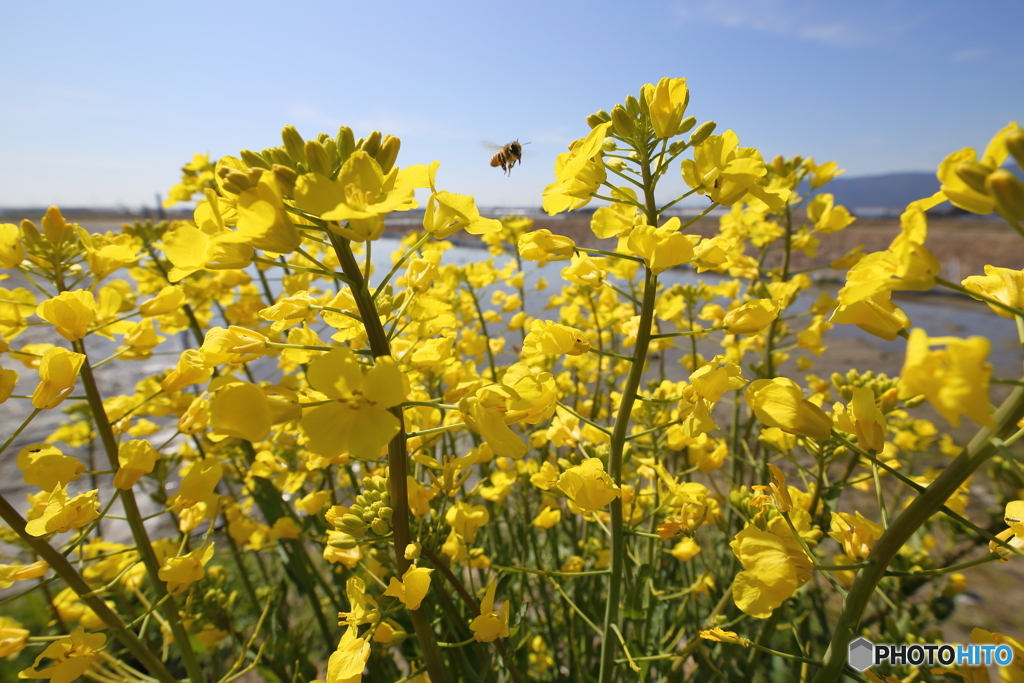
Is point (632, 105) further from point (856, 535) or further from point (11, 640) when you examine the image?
point (11, 640)

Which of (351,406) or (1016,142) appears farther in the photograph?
(351,406)

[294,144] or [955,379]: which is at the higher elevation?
[294,144]

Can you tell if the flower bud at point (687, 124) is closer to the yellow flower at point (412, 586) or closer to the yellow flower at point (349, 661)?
the yellow flower at point (412, 586)

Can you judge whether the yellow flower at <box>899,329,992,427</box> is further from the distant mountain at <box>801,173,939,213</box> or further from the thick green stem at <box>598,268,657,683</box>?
the distant mountain at <box>801,173,939,213</box>

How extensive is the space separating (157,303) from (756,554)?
1.63m

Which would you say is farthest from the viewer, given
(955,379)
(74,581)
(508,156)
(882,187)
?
(882,187)

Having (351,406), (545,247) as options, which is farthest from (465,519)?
(545,247)

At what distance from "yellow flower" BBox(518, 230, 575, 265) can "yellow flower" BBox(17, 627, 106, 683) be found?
1365 millimetres

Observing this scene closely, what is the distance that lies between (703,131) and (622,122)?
0.19 metres

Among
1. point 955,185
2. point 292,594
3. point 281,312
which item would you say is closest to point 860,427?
point 955,185

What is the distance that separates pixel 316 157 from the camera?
2.96 feet

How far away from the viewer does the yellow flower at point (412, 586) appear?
981 mm

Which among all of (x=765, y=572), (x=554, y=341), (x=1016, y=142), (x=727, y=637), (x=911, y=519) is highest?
(x=1016, y=142)

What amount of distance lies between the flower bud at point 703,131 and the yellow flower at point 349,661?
4.45 ft
